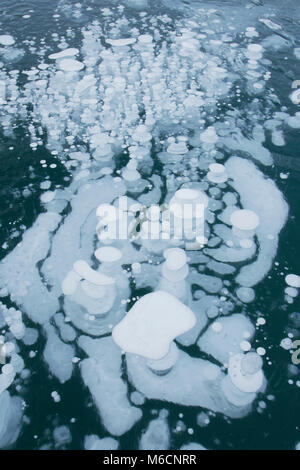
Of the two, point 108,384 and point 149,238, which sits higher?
point 149,238

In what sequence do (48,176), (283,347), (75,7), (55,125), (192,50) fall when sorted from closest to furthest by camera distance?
1. (283,347)
2. (48,176)
3. (55,125)
4. (192,50)
5. (75,7)

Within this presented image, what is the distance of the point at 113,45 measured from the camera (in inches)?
118

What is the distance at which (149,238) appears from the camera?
1830 mm

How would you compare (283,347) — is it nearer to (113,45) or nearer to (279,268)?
(279,268)

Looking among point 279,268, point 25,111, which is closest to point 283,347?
point 279,268

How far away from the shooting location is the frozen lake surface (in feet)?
4.41

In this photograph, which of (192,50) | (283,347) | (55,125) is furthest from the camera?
(192,50)

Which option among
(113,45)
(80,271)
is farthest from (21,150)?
(113,45)

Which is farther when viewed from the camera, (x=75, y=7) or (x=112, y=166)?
(x=75, y=7)

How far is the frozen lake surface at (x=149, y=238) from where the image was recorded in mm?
1344

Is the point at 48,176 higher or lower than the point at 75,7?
lower

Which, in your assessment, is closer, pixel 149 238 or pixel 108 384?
pixel 108 384

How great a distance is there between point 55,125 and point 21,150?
28 cm
